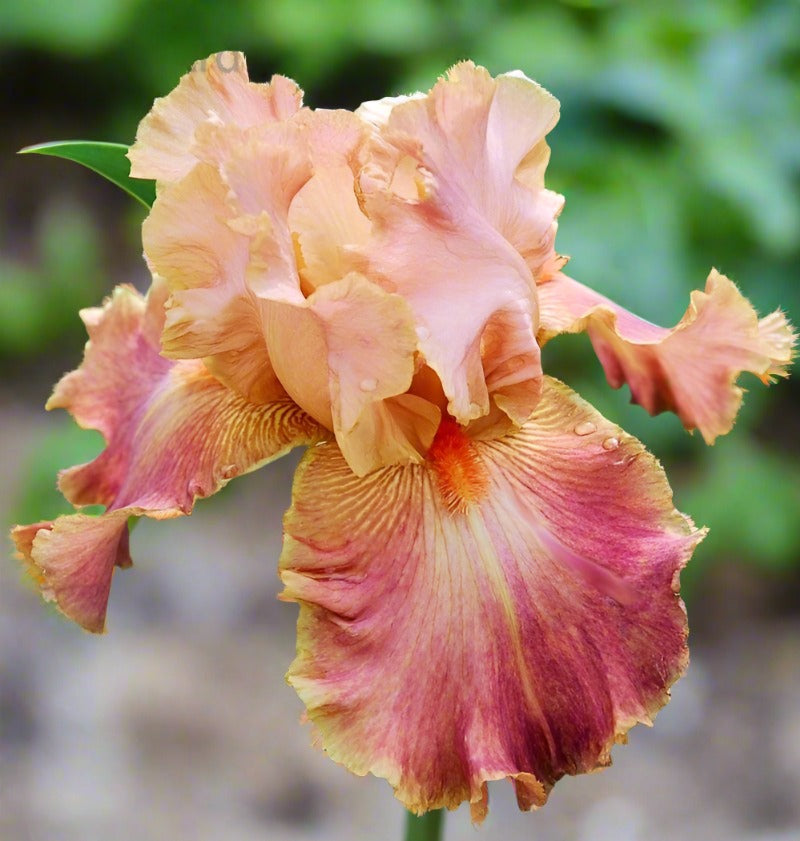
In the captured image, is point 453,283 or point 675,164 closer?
point 453,283

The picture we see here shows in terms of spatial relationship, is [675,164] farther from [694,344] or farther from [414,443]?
[414,443]

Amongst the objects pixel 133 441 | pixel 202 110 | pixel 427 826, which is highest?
pixel 202 110

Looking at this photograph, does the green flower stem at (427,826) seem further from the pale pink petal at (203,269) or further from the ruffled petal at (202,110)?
the ruffled petal at (202,110)

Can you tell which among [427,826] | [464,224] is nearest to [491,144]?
[464,224]

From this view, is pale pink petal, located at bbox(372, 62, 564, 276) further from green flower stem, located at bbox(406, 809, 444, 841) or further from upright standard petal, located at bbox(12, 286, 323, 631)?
green flower stem, located at bbox(406, 809, 444, 841)

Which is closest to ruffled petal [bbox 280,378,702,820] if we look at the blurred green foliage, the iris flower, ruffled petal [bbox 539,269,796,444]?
the iris flower

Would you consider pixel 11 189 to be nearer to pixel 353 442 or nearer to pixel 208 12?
pixel 208 12

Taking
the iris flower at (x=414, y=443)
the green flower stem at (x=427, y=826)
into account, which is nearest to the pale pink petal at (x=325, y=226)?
the iris flower at (x=414, y=443)
